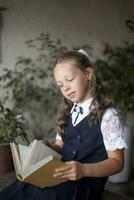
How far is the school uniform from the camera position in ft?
4.53

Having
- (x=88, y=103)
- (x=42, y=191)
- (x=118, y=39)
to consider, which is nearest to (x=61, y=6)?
(x=118, y=39)

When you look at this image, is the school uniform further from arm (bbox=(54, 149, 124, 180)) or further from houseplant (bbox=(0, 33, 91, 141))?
houseplant (bbox=(0, 33, 91, 141))

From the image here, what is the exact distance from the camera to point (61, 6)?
10.6 ft

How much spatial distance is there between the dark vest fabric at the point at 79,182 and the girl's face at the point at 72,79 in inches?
4.4

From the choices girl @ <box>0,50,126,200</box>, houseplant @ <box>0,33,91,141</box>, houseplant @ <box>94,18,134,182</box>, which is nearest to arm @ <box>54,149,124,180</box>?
girl @ <box>0,50,126,200</box>

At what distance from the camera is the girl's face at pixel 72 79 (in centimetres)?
142

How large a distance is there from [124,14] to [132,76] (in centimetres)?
61

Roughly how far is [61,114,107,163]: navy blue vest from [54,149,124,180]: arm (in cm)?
7

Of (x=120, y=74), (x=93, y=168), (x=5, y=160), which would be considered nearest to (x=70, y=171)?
(x=93, y=168)

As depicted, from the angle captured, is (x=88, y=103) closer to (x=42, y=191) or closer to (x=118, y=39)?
(x=42, y=191)

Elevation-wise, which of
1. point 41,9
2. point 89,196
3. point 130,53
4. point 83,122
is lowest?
point 89,196

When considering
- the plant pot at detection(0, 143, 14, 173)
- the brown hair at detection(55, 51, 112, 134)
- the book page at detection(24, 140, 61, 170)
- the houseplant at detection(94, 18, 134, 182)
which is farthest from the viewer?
the houseplant at detection(94, 18, 134, 182)

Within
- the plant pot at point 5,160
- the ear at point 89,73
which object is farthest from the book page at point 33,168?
the plant pot at point 5,160

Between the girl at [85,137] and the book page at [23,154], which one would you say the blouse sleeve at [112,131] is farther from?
the book page at [23,154]
